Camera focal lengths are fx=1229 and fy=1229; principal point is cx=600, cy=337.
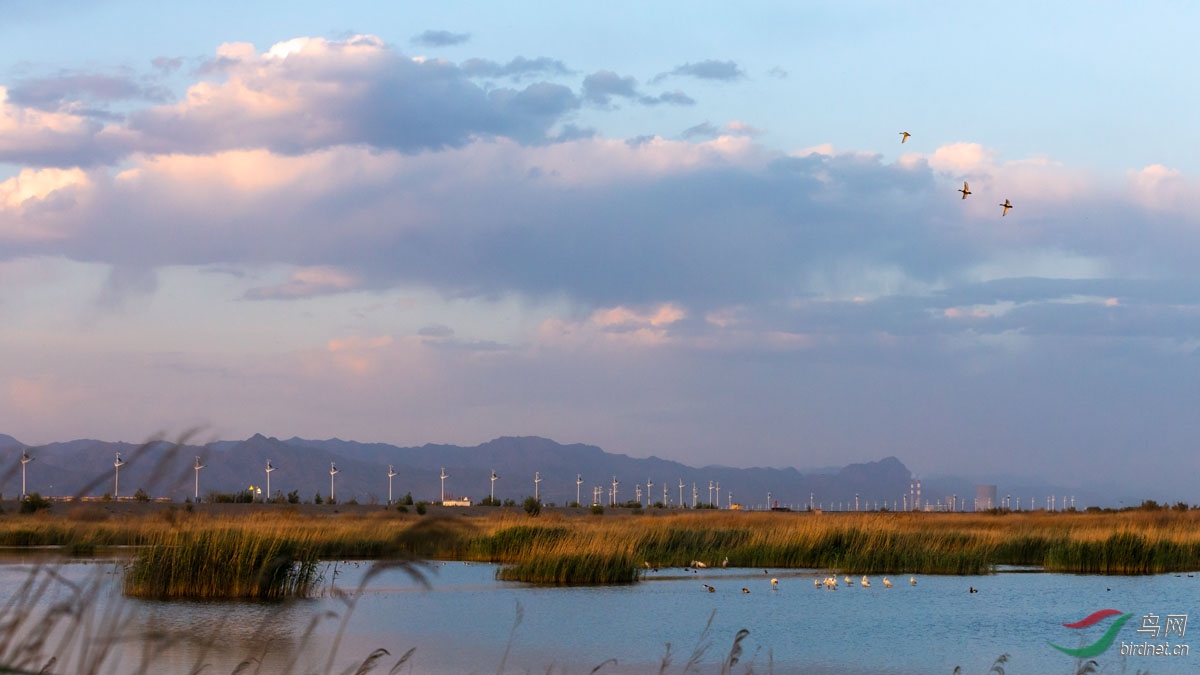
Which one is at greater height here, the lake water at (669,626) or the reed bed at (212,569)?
the reed bed at (212,569)

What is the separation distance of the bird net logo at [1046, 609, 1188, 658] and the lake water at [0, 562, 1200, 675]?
3.9 inches

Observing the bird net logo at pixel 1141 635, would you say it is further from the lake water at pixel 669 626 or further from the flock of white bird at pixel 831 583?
the flock of white bird at pixel 831 583

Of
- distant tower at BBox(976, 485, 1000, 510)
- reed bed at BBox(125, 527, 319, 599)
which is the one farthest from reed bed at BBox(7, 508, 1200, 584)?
distant tower at BBox(976, 485, 1000, 510)

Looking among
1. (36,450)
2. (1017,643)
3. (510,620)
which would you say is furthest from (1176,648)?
(36,450)

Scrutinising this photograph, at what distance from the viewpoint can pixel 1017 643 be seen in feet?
57.1

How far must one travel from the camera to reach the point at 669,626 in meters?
18.7

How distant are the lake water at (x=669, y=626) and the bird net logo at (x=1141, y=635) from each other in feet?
0.32

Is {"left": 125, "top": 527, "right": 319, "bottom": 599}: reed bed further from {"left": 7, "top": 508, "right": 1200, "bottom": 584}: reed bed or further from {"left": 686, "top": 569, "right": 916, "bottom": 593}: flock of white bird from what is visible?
{"left": 686, "top": 569, "right": 916, "bottom": 593}: flock of white bird

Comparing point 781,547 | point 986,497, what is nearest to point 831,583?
point 781,547

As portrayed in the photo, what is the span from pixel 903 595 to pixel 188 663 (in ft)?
48.9

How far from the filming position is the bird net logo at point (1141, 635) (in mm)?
16359

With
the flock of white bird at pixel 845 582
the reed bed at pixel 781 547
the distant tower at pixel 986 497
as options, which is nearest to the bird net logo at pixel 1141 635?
the flock of white bird at pixel 845 582

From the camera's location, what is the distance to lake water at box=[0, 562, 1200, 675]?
14695 millimetres

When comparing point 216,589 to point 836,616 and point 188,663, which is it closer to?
point 188,663
